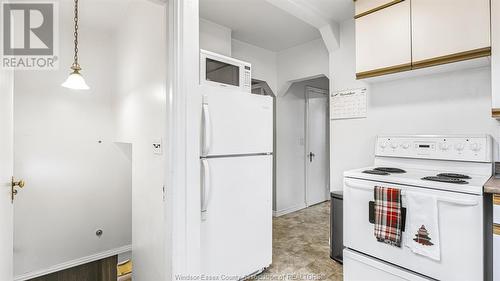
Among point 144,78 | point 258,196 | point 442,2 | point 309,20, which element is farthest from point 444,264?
point 144,78

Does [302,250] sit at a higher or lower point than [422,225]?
lower

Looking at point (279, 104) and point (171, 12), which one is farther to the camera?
point (279, 104)

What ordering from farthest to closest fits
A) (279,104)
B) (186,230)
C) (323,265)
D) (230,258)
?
(279,104)
(323,265)
(230,258)
(186,230)

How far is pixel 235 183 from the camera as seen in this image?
197cm

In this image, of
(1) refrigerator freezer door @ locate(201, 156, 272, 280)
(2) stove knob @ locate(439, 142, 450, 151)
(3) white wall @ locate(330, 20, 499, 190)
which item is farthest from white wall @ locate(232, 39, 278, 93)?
(2) stove knob @ locate(439, 142, 450, 151)

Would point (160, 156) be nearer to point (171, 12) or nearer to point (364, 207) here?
point (171, 12)

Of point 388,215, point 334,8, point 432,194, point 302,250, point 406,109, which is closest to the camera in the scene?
point 432,194

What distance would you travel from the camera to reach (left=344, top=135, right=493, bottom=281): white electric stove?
1.36 metres

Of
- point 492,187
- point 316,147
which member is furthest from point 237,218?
point 316,147

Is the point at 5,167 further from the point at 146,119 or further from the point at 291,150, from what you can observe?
the point at 291,150

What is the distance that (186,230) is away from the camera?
5.23 ft

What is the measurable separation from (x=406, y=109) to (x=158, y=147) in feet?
6.83

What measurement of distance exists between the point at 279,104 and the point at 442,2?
2.40 metres

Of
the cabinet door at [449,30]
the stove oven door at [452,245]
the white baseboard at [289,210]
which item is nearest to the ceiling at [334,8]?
the cabinet door at [449,30]
